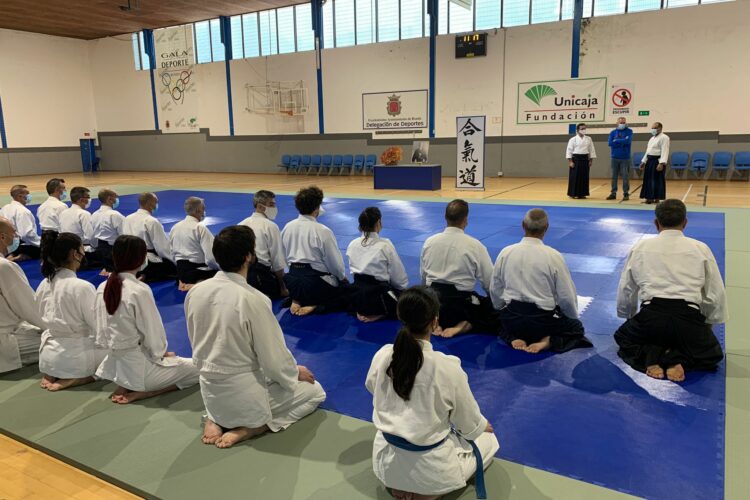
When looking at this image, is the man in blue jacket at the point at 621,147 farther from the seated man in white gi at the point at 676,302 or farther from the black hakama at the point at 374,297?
the black hakama at the point at 374,297

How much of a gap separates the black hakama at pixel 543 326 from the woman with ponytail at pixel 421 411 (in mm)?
2030

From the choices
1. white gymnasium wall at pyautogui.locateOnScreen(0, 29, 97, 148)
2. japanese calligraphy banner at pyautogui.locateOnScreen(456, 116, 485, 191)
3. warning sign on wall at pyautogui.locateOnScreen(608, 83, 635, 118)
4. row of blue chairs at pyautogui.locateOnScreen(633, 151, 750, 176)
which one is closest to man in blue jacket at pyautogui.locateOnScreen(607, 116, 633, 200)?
japanese calligraphy banner at pyautogui.locateOnScreen(456, 116, 485, 191)

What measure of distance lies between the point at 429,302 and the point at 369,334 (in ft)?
8.53

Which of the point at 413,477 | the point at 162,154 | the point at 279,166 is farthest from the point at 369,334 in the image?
the point at 162,154

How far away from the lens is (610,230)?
9.32 metres

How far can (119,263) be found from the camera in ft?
11.6

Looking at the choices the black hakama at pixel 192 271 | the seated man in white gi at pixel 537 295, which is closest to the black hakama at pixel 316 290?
the black hakama at pixel 192 271

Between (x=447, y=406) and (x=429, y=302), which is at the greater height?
(x=429, y=302)

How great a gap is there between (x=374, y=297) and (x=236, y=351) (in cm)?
234

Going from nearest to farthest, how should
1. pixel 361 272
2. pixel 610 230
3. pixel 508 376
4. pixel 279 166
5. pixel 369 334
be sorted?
pixel 508 376 < pixel 369 334 < pixel 361 272 < pixel 610 230 < pixel 279 166

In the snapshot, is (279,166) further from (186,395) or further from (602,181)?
(186,395)

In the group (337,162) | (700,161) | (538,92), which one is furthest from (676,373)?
(337,162)

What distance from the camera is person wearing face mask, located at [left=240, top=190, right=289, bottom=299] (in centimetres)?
595

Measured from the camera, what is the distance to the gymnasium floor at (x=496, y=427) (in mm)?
2793
